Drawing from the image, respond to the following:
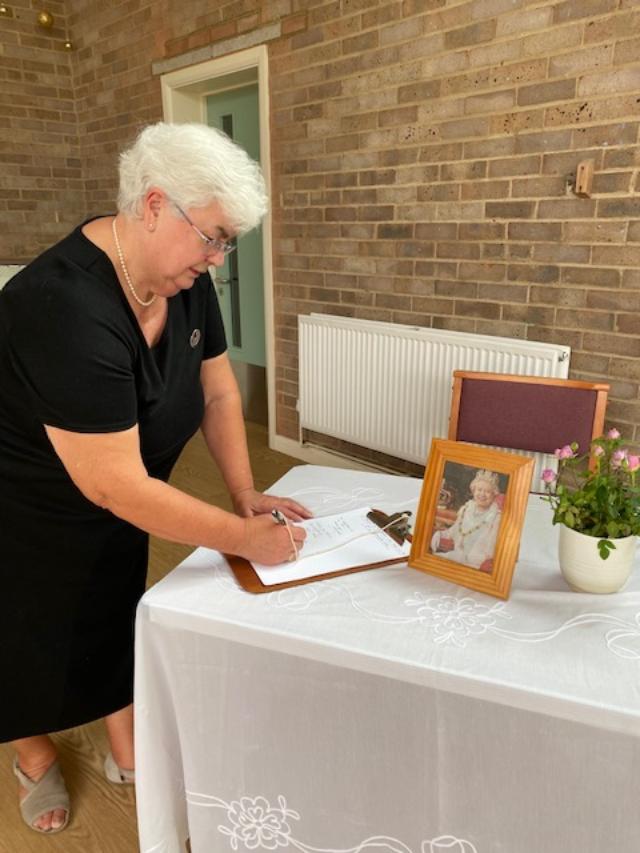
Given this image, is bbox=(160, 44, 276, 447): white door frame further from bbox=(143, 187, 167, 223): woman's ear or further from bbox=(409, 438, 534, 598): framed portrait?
bbox=(409, 438, 534, 598): framed portrait

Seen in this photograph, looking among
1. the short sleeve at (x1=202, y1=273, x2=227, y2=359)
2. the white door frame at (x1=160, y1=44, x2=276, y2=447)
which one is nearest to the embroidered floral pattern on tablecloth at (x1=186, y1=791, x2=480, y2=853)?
the short sleeve at (x1=202, y1=273, x2=227, y2=359)

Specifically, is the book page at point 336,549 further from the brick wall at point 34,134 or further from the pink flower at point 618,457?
the brick wall at point 34,134

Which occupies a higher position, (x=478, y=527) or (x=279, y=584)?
(x=478, y=527)

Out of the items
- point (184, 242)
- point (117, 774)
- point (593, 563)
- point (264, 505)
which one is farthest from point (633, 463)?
point (117, 774)

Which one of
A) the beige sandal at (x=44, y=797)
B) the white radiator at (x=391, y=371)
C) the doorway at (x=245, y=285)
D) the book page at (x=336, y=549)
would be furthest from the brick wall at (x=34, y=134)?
the book page at (x=336, y=549)

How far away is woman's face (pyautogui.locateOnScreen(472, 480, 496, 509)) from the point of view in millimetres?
1005

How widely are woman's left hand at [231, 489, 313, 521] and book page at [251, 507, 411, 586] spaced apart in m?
0.03

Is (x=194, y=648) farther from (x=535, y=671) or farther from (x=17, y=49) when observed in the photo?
(x=17, y=49)

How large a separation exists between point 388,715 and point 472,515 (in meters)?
0.33

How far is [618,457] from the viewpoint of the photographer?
98cm

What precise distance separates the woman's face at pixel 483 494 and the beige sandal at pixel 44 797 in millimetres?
1312

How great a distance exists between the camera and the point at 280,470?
3727 millimetres

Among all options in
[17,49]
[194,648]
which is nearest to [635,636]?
[194,648]

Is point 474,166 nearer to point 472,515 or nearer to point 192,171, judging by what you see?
point 192,171
